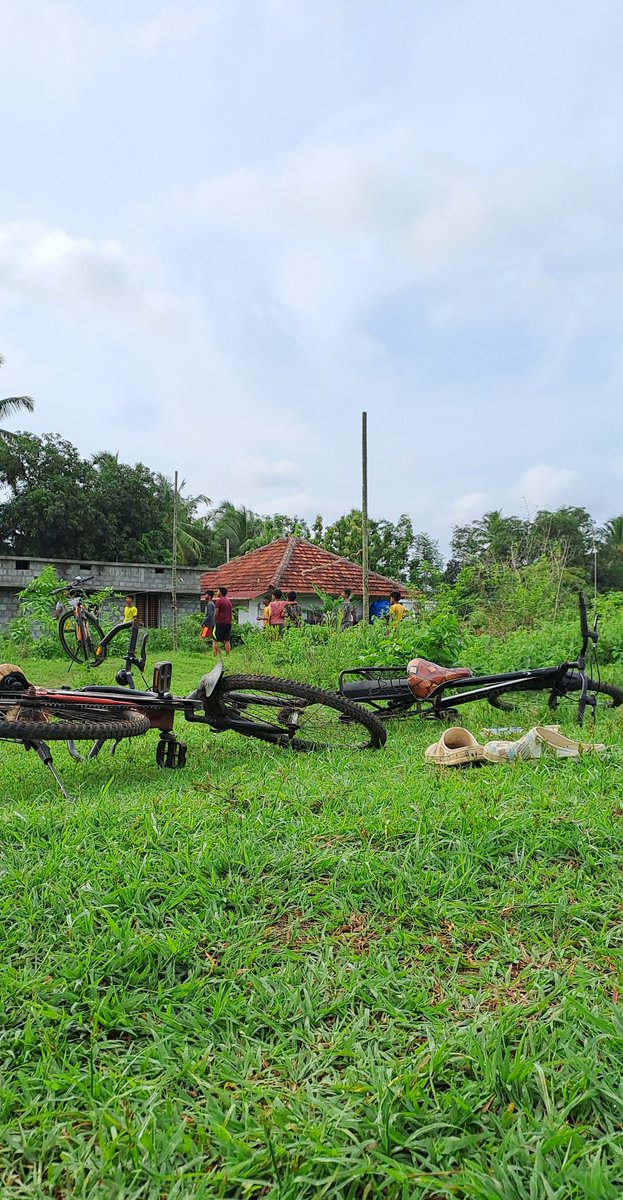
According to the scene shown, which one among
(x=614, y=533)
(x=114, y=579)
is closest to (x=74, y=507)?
(x=114, y=579)

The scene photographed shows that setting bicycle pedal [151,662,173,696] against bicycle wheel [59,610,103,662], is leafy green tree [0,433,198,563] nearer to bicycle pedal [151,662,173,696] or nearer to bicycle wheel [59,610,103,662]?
bicycle wheel [59,610,103,662]

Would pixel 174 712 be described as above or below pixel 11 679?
below

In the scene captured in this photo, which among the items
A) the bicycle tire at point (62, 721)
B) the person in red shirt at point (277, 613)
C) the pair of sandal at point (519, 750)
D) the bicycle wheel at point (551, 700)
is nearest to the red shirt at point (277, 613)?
the person in red shirt at point (277, 613)

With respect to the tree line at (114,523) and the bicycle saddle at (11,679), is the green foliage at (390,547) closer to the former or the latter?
the tree line at (114,523)

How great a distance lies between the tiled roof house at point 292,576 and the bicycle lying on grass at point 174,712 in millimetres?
18160

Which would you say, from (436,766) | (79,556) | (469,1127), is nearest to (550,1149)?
(469,1127)

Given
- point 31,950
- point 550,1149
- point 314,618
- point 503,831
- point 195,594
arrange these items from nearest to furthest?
1. point 550,1149
2. point 31,950
3. point 503,831
4. point 314,618
5. point 195,594

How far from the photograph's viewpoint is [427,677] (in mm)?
5758

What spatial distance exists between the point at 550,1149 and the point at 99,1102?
3.14 feet

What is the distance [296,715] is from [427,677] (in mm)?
1148

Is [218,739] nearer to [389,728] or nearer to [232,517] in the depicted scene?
[389,728]

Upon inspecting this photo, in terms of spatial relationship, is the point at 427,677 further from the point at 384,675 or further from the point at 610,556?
the point at 610,556

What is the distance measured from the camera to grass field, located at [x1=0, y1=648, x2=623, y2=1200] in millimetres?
1528

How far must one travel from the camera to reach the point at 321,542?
32.3 metres
